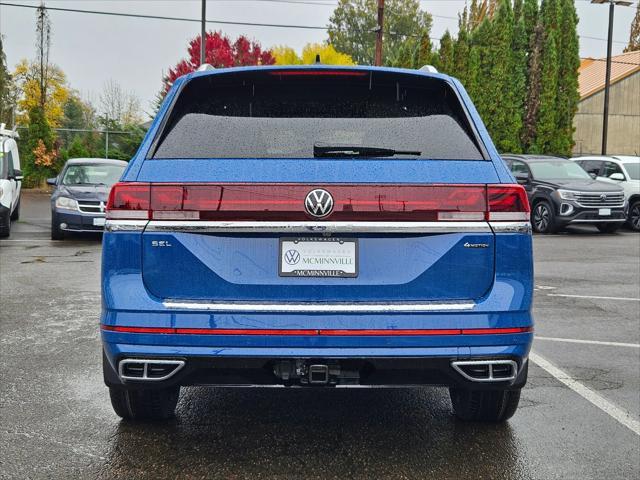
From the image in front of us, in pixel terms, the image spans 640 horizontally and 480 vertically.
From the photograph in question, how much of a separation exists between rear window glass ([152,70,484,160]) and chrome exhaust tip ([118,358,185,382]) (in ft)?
2.92

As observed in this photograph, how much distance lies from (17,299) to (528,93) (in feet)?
106

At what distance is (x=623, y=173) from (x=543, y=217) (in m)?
3.27

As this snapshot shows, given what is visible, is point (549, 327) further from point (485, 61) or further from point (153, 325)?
point (485, 61)

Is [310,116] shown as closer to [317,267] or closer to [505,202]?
[317,267]

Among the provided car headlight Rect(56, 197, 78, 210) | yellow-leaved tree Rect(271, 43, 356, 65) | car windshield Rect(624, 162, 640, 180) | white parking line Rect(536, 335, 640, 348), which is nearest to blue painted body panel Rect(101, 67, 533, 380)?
white parking line Rect(536, 335, 640, 348)

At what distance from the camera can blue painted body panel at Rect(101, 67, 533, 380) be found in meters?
3.35

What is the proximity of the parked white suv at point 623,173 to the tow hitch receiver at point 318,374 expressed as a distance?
17.9 meters

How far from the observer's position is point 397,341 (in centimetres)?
335

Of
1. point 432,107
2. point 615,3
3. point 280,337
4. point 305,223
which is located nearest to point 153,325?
point 280,337

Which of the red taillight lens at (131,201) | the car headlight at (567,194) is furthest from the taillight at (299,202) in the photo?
the car headlight at (567,194)

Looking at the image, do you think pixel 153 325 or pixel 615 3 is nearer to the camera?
pixel 153 325

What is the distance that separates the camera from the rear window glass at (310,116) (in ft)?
11.7

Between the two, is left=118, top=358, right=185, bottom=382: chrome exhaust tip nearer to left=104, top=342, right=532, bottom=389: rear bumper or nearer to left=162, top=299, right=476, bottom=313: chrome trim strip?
left=104, top=342, right=532, bottom=389: rear bumper

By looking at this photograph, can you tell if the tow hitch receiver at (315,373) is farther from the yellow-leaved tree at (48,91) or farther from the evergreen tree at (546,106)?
the yellow-leaved tree at (48,91)
